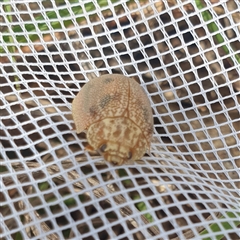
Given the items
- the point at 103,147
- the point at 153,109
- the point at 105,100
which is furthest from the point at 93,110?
the point at 153,109

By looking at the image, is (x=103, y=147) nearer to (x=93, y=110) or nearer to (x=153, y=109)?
(x=93, y=110)

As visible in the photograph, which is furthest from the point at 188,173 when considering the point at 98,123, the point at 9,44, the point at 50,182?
the point at 9,44

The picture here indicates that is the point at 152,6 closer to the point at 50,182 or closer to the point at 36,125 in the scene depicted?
the point at 36,125

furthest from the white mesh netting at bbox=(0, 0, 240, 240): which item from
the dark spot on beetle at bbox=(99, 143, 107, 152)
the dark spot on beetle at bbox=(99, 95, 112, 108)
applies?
the dark spot on beetle at bbox=(99, 95, 112, 108)

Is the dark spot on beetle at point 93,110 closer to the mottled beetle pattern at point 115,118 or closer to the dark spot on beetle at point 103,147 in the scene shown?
the mottled beetle pattern at point 115,118

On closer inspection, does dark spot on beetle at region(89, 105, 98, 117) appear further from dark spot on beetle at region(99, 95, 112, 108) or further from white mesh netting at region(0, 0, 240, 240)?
white mesh netting at region(0, 0, 240, 240)

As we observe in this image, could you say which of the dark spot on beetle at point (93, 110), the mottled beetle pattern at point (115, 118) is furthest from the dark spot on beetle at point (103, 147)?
the dark spot on beetle at point (93, 110)
